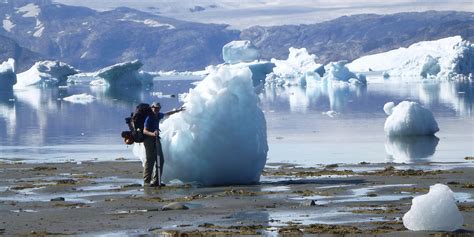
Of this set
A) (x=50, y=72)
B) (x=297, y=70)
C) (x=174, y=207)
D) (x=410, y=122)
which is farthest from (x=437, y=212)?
(x=297, y=70)

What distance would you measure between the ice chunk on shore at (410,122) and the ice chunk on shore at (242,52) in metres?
75.1

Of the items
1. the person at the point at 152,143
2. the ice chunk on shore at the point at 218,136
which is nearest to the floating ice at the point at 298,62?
the ice chunk on shore at the point at 218,136

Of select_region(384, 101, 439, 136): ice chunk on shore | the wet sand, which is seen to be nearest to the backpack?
the wet sand

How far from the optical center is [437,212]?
40.9ft

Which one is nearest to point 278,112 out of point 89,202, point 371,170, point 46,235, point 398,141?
point 398,141

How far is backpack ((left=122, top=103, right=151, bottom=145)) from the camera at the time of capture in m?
19.5

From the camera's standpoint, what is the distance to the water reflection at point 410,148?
87.4ft

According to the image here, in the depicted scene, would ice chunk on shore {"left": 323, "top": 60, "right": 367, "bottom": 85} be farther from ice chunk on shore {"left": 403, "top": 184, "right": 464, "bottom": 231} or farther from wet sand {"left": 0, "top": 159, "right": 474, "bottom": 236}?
ice chunk on shore {"left": 403, "top": 184, "right": 464, "bottom": 231}

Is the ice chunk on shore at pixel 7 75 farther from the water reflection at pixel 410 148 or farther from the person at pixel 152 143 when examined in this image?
the person at pixel 152 143

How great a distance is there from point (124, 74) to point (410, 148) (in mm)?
84561

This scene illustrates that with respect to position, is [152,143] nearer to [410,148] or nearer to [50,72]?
[410,148]

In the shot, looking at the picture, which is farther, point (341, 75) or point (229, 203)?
point (341, 75)

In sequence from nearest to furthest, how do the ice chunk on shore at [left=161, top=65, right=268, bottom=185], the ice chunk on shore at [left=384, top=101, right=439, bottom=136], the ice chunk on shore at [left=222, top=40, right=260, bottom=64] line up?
1. the ice chunk on shore at [left=161, top=65, right=268, bottom=185]
2. the ice chunk on shore at [left=384, top=101, right=439, bottom=136]
3. the ice chunk on shore at [left=222, top=40, right=260, bottom=64]

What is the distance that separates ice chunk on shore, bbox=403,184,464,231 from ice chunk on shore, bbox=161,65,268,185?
7.12 m
